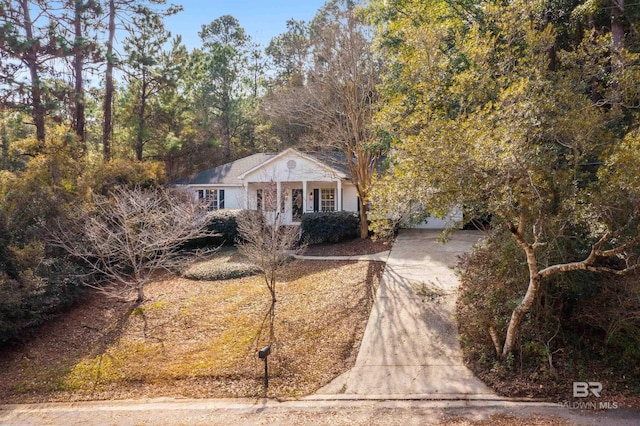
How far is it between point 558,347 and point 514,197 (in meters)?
3.62

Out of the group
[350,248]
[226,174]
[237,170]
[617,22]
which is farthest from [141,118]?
[617,22]

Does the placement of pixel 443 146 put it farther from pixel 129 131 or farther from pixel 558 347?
pixel 129 131

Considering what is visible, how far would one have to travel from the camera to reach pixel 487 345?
7.70m

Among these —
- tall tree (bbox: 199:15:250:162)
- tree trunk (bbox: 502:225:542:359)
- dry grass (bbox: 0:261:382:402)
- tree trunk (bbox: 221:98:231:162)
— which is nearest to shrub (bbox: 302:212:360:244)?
dry grass (bbox: 0:261:382:402)

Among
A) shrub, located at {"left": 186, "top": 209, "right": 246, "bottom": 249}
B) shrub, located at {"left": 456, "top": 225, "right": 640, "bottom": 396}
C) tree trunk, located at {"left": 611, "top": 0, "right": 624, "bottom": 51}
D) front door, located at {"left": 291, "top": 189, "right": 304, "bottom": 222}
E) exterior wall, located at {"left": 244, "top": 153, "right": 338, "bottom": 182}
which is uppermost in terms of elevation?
tree trunk, located at {"left": 611, "top": 0, "right": 624, "bottom": 51}

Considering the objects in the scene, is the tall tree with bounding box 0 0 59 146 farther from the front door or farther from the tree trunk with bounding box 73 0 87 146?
the front door

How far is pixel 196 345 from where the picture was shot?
8.88 meters

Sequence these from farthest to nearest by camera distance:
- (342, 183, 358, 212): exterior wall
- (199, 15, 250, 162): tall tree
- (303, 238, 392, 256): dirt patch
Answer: (199, 15, 250, 162): tall tree → (342, 183, 358, 212): exterior wall → (303, 238, 392, 256): dirt patch

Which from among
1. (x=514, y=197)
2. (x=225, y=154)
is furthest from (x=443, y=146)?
(x=225, y=154)

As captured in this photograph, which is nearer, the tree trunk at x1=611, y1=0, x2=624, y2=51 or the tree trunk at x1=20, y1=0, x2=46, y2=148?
the tree trunk at x1=611, y1=0, x2=624, y2=51

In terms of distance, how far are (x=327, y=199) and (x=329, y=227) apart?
514 cm

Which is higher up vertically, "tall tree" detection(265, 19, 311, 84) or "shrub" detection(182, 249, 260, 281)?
"tall tree" detection(265, 19, 311, 84)

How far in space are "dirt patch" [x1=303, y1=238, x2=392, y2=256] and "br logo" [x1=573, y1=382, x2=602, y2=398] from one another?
343 inches

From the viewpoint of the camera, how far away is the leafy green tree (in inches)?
222
